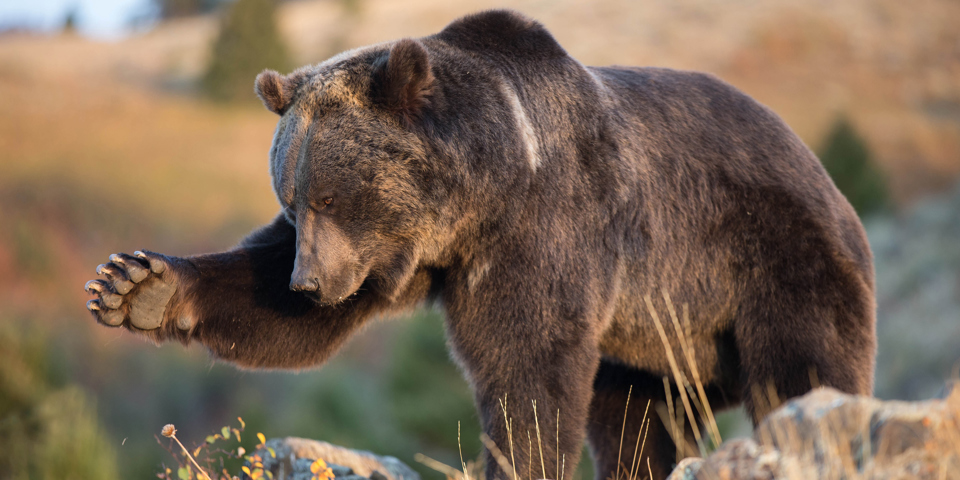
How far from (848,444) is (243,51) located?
133 ft

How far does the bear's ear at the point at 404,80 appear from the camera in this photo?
12.0 ft

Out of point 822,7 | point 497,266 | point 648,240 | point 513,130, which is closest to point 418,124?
point 513,130

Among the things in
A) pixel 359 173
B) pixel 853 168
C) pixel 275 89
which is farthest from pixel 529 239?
pixel 853 168

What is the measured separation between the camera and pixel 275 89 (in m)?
3.99

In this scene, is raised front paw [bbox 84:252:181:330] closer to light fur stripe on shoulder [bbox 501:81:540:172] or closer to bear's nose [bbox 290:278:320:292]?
bear's nose [bbox 290:278:320:292]

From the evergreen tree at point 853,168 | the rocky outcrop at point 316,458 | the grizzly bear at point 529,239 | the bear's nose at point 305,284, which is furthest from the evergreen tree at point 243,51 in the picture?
the bear's nose at point 305,284

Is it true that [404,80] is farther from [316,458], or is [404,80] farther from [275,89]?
[316,458]

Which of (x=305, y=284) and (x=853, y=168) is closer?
(x=305, y=284)

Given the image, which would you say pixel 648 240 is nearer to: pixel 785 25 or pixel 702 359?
pixel 702 359

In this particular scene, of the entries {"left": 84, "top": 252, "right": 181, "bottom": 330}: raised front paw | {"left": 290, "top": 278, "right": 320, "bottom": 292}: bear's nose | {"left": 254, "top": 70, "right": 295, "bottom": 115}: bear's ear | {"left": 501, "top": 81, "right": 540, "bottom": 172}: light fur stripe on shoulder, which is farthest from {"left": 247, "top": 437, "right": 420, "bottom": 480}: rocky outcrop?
{"left": 501, "top": 81, "right": 540, "bottom": 172}: light fur stripe on shoulder

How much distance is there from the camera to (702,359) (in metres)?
4.61

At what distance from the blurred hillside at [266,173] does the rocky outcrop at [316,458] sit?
2324mm

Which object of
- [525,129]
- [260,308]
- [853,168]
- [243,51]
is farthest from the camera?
[243,51]

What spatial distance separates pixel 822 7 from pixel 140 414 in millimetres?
46373
